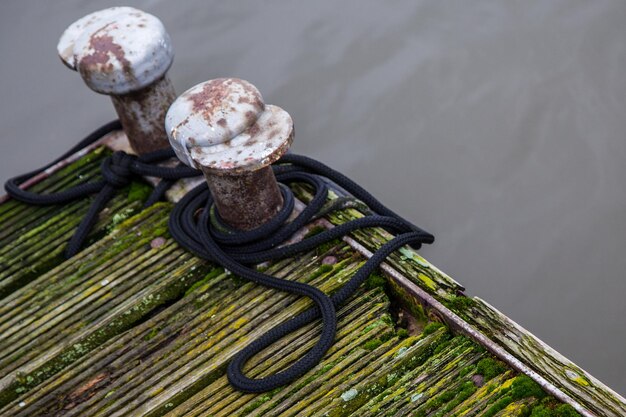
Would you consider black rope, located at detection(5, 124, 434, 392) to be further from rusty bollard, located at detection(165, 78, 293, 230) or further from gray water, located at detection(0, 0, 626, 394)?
gray water, located at detection(0, 0, 626, 394)

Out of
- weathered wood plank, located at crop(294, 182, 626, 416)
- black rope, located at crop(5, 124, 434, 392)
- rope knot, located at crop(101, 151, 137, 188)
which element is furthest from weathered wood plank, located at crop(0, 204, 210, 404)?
weathered wood plank, located at crop(294, 182, 626, 416)

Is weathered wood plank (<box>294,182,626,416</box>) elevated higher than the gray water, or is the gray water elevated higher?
weathered wood plank (<box>294,182,626,416</box>)

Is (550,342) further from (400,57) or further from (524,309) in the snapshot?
(400,57)

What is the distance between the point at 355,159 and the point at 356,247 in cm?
246

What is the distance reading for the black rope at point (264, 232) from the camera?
125 inches

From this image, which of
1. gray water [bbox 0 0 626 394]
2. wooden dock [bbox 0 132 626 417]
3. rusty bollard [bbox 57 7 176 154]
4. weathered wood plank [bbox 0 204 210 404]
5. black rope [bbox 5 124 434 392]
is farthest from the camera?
gray water [bbox 0 0 626 394]

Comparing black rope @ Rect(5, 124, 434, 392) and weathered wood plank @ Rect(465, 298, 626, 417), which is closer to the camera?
weathered wood plank @ Rect(465, 298, 626, 417)

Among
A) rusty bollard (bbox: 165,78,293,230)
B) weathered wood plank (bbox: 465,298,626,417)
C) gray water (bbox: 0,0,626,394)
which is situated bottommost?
gray water (bbox: 0,0,626,394)

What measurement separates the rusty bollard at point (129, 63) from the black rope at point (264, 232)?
0.18 metres

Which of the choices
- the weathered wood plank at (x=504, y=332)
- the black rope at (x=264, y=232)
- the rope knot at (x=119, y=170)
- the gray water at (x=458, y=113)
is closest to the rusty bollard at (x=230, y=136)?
the black rope at (x=264, y=232)

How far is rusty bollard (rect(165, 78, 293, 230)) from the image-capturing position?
3.25 m

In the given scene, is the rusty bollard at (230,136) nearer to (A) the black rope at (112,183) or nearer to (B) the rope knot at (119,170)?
(A) the black rope at (112,183)

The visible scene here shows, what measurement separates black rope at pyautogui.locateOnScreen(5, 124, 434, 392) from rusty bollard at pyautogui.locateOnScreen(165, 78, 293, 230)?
0.21 meters

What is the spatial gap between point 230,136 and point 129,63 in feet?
2.86
